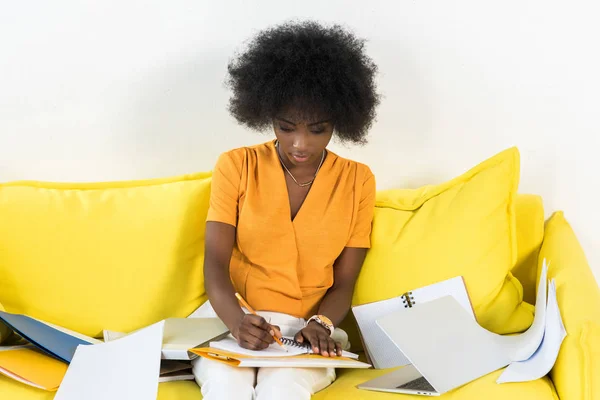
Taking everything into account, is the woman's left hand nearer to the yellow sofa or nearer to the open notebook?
the open notebook

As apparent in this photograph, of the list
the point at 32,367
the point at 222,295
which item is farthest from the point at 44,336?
the point at 222,295

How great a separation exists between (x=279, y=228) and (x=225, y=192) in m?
0.15

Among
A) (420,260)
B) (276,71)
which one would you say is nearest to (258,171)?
(276,71)

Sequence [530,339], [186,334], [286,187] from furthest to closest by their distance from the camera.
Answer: [286,187] → [186,334] → [530,339]

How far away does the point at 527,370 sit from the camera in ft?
4.52

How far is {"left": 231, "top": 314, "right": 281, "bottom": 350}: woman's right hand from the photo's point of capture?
1385 millimetres

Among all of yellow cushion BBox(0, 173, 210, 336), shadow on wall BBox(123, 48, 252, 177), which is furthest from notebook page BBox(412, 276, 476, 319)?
shadow on wall BBox(123, 48, 252, 177)

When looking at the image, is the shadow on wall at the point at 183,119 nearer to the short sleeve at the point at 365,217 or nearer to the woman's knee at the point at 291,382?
the short sleeve at the point at 365,217

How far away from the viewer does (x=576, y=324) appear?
1.37 metres

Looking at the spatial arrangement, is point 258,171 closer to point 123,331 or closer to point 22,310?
point 123,331

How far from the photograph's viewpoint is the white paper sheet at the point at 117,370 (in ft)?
4.15

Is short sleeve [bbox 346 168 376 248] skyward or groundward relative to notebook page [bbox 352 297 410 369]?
skyward

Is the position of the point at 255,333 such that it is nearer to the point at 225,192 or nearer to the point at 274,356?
the point at 274,356

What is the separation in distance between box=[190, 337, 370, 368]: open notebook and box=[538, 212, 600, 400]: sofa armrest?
1.23 ft
